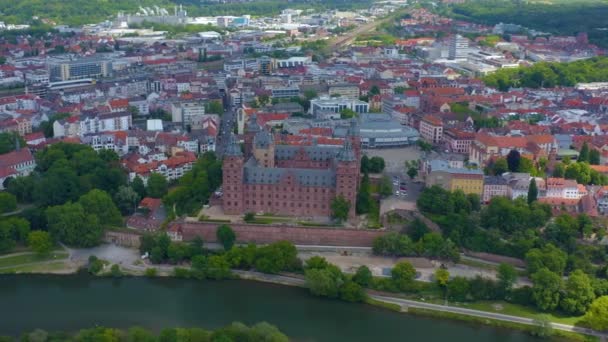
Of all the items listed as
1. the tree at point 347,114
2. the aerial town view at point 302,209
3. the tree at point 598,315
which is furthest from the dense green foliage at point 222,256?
the tree at point 347,114

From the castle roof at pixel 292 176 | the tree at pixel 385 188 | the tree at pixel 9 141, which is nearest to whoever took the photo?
the castle roof at pixel 292 176

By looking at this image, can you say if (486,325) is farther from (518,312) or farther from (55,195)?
(55,195)

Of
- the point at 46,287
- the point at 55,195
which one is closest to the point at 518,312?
the point at 46,287

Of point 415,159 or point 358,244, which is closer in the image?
point 358,244

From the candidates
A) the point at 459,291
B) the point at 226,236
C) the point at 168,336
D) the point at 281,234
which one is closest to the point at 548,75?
the point at 281,234

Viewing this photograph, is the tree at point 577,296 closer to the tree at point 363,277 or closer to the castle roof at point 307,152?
the tree at point 363,277

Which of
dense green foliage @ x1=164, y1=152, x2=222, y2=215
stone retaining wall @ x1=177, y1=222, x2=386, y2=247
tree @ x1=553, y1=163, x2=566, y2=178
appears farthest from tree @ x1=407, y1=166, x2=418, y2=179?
dense green foliage @ x1=164, y1=152, x2=222, y2=215
